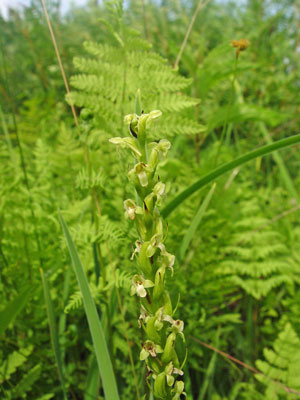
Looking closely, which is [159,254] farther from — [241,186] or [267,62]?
[267,62]

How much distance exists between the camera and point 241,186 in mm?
1753

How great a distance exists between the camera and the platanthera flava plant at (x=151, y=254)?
1.73 ft

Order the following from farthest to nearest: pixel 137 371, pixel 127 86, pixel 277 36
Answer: pixel 277 36 → pixel 127 86 → pixel 137 371

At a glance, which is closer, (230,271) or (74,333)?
(74,333)

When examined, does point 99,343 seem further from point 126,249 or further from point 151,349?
point 126,249

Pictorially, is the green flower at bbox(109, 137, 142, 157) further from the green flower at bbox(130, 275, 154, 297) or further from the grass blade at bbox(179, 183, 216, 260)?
the grass blade at bbox(179, 183, 216, 260)

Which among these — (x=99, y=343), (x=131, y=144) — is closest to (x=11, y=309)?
(x=99, y=343)

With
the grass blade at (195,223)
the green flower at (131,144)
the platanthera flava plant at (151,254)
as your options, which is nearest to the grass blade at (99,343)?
the platanthera flava plant at (151,254)

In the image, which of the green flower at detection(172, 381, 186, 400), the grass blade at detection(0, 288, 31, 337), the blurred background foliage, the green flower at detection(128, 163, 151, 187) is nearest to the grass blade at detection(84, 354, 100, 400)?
the blurred background foliage

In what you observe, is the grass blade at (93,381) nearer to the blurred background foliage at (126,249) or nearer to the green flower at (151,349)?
the blurred background foliage at (126,249)

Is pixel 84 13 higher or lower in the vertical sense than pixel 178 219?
higher

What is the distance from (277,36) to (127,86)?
233 cm

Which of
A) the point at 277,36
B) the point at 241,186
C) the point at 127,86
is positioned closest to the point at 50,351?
the point at 127,86

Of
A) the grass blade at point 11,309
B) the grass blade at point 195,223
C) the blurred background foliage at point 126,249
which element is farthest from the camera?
the blurred background foliage at point 126,249
